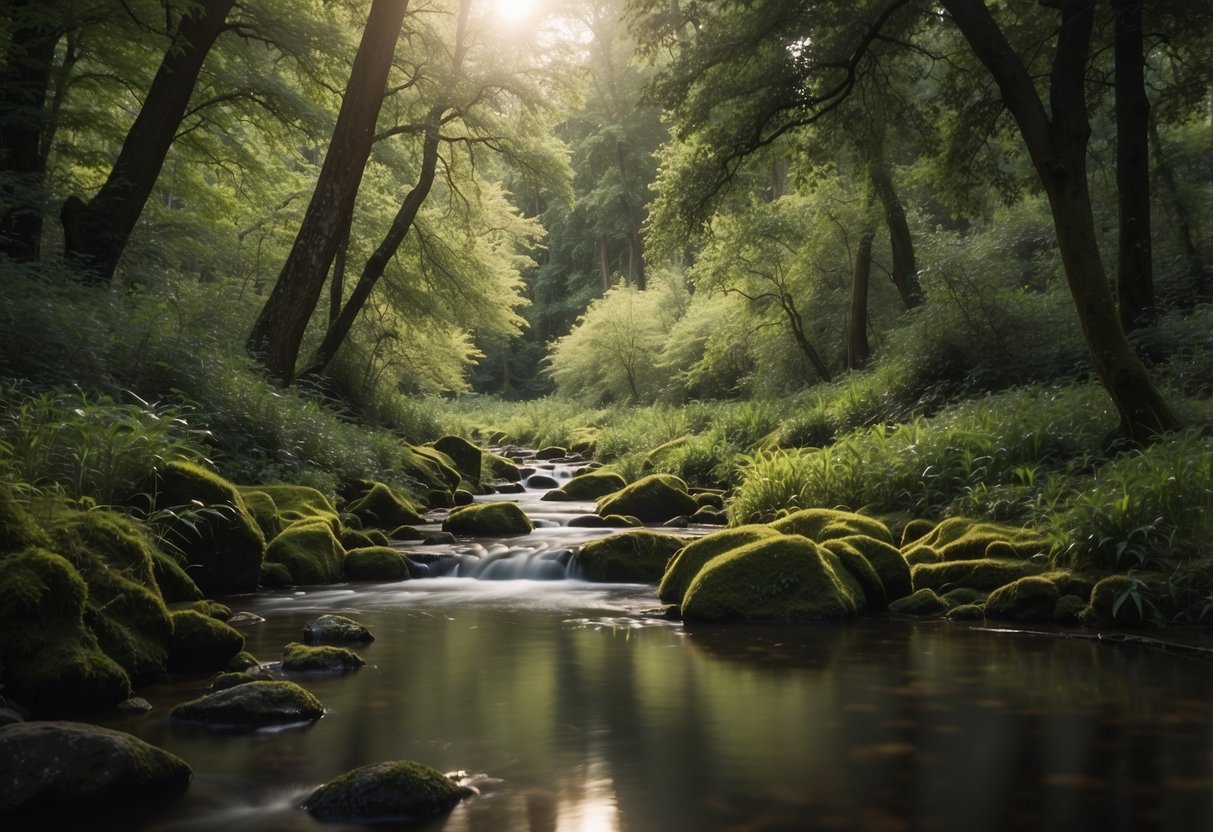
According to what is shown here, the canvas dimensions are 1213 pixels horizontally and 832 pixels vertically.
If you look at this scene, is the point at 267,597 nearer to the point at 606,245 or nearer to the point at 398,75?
the point at 398,75

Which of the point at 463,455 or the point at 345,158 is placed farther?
the point at 463,455

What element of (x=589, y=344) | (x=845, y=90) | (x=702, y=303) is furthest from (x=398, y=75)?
(x=589, y=344)

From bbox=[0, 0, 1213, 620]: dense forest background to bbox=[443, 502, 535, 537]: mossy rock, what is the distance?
180 centimetres

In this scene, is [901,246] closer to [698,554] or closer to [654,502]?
[654,502]

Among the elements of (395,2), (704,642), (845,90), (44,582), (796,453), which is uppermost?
(395,2)

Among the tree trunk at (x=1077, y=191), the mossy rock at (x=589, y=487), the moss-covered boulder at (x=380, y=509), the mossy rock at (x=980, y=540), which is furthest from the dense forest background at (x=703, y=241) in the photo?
the mossy rock at (x=589, y=487)

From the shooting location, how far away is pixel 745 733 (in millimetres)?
4812

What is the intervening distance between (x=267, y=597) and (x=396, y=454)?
786 centimetres

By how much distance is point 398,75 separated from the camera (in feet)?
57.2

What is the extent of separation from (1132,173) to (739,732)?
9891 millimetres

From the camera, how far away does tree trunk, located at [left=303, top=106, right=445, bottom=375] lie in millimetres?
17422

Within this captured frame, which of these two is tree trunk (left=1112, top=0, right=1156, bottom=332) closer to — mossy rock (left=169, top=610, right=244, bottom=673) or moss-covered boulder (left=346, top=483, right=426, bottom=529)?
moss-covered boulder (left=346, top=483, right=426, bottom=529)

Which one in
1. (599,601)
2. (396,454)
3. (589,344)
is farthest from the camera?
(589,344)

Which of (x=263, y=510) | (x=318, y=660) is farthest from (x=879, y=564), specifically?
(x=263, y=510)
